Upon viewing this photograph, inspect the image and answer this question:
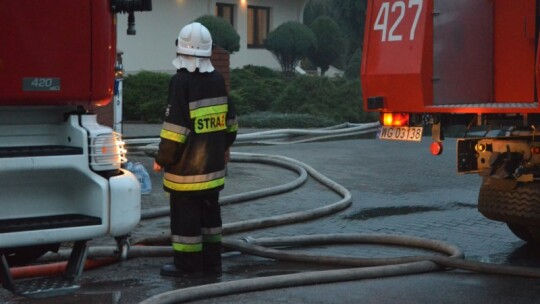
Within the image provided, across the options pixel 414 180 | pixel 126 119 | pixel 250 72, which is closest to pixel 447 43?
pixel 414 180

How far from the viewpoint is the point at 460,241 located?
360 inches

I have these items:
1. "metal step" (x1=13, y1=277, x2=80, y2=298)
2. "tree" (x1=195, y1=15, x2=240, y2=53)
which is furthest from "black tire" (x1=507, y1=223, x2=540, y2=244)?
"tree" (x1=195, y1=15, x2=240, y2=53)

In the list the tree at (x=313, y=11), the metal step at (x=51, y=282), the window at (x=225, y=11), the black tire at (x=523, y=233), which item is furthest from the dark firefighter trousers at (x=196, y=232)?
the tree at (x=313, y=11)

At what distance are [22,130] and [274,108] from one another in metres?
19.4

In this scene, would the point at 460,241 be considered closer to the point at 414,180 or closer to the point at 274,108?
the point at 414,180

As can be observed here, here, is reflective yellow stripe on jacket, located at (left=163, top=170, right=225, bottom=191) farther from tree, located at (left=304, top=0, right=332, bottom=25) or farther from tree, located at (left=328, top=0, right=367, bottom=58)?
tree, located at (left=304, top=0, right=332, bottom=25)

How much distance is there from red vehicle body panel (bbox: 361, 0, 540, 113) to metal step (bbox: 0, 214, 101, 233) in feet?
11.7

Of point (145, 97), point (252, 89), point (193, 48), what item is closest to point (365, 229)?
point (193, 48)

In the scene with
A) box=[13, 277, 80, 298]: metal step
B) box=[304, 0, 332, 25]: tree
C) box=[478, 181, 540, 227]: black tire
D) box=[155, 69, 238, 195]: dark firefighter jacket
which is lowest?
box=[13, 277, 80, 298]: metal step

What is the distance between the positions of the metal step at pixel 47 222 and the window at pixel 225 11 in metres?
28.3

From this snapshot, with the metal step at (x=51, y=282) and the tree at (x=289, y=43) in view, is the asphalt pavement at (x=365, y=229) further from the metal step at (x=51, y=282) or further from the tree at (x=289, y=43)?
the tree at (x=289, y=43)

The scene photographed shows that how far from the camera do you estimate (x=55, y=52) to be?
5453 millimetres

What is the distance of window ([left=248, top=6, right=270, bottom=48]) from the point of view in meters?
35.2

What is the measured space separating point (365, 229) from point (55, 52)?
16.5 ft
